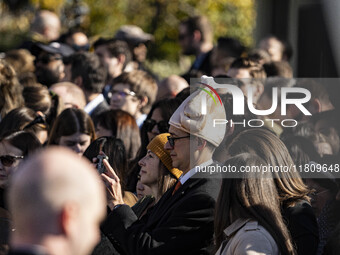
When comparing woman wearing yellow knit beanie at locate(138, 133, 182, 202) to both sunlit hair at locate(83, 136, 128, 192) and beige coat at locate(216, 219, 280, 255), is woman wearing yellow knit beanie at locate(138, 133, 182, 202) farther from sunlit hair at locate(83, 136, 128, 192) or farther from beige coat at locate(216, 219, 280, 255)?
beige coat at locate(216, 219, 280, 255)

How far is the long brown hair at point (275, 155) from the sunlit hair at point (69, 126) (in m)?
2.21

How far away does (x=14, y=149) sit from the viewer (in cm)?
514

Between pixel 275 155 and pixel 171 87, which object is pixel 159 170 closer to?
pixel 275 155

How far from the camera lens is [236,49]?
9.11 m

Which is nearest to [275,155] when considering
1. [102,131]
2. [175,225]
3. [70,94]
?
[175,225]

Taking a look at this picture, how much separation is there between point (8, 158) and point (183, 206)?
1.76 metres

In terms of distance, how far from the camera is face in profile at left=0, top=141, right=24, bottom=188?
16.5 ft

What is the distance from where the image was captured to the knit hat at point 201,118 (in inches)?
161

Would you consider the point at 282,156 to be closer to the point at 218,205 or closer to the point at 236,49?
the point at 218,205

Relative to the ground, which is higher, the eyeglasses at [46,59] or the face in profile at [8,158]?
the face in profile at [8,158]

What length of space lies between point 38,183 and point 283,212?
2120 millimetres

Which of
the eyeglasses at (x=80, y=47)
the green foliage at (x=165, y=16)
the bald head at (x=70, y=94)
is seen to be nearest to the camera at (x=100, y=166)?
the bald head at (x=70, y=94)

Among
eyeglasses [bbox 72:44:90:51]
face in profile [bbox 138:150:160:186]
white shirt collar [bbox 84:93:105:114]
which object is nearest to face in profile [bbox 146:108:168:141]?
face in profile [bbox 138:150:160:186]

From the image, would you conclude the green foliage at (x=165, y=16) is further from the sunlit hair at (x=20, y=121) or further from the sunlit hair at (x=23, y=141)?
the sunlit hair at (x=23, y=141)
